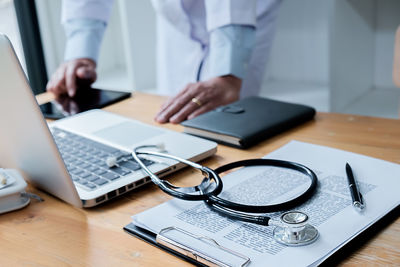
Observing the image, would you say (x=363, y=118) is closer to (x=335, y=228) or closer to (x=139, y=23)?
(x=335, y=228)

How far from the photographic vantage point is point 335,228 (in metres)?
0.51

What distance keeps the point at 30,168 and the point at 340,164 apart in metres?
0.45

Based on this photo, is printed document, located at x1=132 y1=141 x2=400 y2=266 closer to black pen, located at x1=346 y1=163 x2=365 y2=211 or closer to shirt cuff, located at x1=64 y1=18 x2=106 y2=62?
black pen, located at x1=346 y1=163 x2=365 y2=211

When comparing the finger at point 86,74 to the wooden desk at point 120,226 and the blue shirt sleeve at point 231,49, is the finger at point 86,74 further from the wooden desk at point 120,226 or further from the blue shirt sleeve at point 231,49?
the wooden desk at point 120,226

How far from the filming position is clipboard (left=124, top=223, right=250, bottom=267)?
1.55 ft

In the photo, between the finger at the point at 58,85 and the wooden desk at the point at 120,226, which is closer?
the wooden desk at the point at 120,226

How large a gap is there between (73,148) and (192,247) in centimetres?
41

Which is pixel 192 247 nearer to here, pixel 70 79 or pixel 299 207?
pixel 299 207

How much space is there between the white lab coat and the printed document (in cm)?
74

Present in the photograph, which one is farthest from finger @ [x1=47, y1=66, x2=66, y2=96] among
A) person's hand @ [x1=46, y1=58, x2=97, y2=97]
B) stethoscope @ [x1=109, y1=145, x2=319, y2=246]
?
stethoscope @ [x1=109, y1=145, x2=319, y2=246]

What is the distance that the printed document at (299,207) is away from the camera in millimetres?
487

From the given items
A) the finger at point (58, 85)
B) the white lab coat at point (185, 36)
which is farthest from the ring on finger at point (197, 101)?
the finger at point (58, 85)

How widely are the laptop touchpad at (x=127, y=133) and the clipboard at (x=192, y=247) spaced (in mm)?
299

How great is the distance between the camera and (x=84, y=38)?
1.53m
